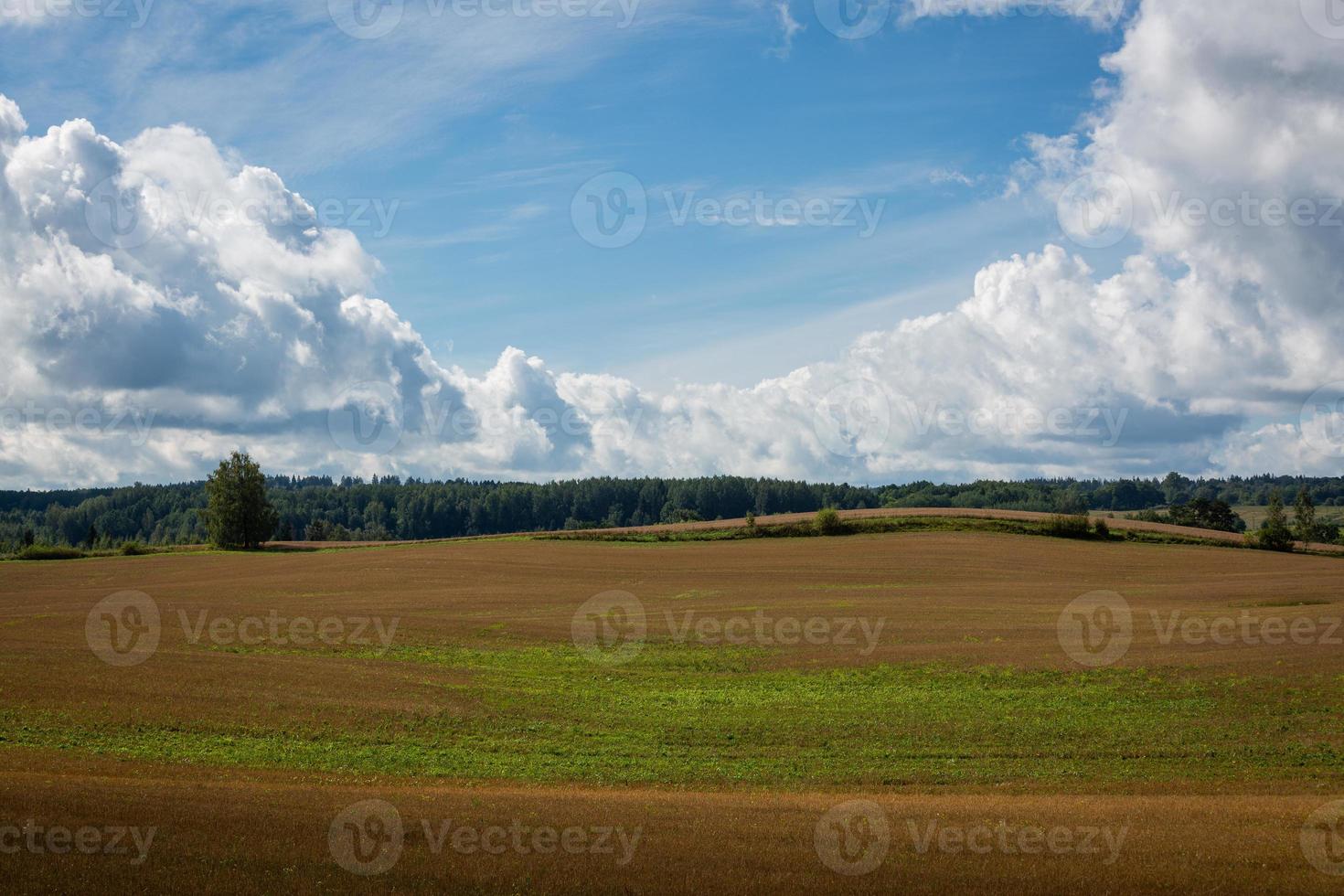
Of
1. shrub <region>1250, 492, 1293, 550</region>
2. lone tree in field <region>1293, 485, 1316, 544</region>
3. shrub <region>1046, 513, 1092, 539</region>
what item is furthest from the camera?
lone tree in field <region>1293, 485, 1316, 544</region>

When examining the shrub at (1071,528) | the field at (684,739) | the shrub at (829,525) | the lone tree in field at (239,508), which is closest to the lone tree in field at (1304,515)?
the shrub at (1071,528)

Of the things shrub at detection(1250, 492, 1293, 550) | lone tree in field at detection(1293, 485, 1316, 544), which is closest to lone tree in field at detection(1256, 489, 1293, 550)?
shrub at detection(1250, 492, 1293, 550)

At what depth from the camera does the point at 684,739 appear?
31172 millimetres

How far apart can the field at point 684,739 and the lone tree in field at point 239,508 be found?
64.0m

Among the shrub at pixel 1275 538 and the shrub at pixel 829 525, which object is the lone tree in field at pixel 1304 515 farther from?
the shrub at pixel 829 525

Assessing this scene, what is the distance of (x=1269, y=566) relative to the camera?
82.6 metres

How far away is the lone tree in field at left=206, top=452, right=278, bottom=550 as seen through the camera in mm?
128750

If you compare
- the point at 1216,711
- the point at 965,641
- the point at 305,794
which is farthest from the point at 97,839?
the point at 965,641

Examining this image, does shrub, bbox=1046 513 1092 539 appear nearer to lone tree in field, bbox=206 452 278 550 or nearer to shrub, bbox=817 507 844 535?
shrub, bbox=817 507 844 535

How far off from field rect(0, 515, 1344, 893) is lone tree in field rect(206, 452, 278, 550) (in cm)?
6397

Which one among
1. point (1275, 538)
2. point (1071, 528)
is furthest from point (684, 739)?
point (1275, 538)

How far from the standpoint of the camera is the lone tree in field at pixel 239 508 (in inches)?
5069

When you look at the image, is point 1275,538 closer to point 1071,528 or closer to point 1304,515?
point 1071,528

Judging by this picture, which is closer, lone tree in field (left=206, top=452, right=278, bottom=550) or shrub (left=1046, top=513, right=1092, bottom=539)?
shrub (left=1046, top=513, right=1092, bottom=539)
